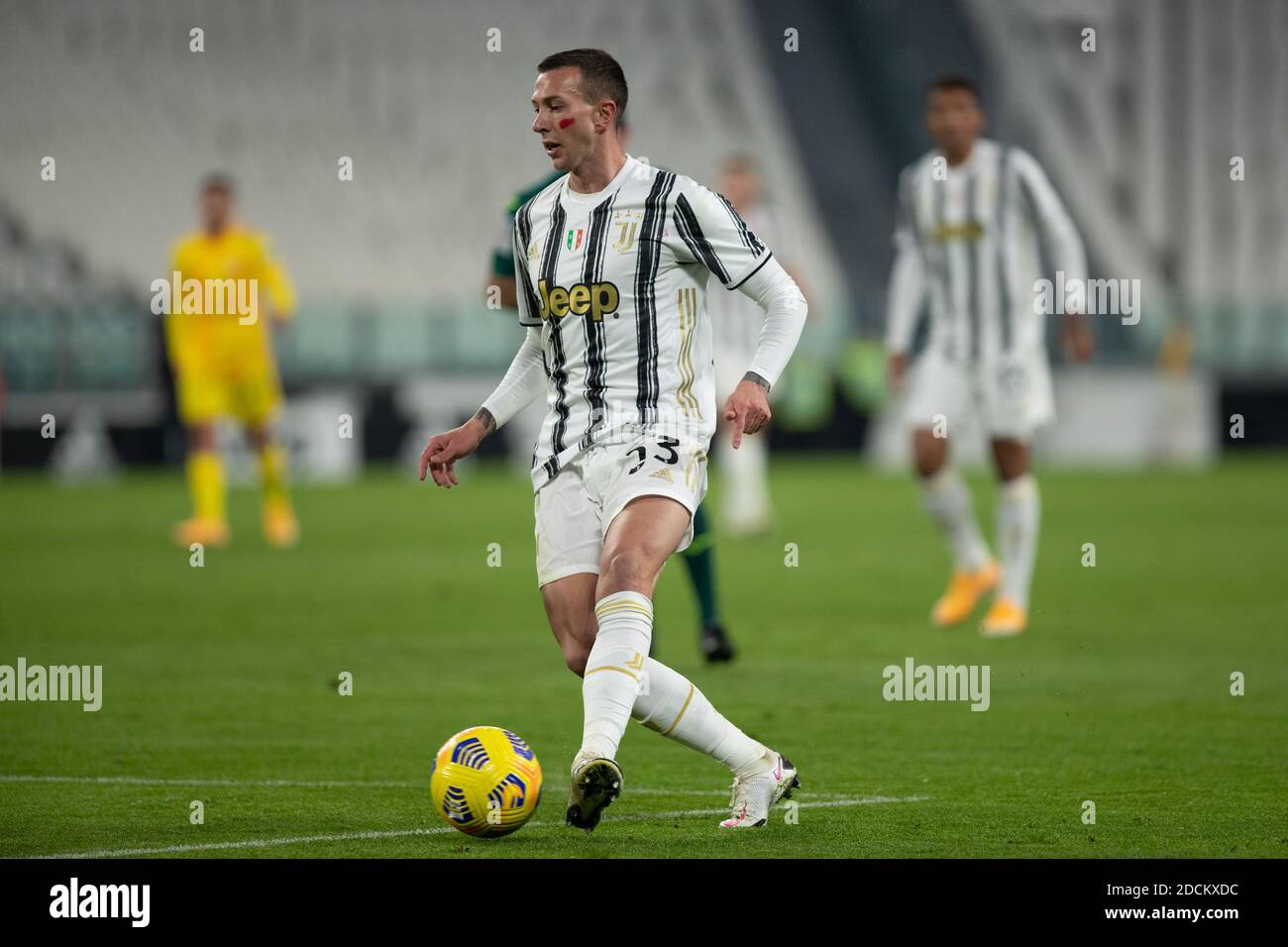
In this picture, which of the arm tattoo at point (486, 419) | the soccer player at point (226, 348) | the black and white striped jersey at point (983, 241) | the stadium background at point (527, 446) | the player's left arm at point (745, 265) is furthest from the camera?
the soccer player at point (226, 348)

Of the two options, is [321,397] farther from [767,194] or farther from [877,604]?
[877,604]

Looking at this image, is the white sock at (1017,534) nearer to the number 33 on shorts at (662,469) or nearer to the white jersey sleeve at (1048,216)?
the white jersey sleeve at (1048,216)

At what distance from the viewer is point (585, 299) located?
5473mm

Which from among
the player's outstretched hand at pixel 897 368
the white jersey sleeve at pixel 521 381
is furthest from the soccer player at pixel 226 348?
the white jersey sleeve at pixel 521 381

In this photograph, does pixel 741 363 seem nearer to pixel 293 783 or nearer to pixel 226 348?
pixel 226 348

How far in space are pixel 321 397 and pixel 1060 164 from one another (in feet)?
47.1

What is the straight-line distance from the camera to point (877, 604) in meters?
11.2

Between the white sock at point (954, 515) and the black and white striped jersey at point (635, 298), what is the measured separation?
481 cm

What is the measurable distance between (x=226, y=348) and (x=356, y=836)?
35.5ft

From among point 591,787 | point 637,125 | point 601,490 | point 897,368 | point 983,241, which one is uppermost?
point 637,125

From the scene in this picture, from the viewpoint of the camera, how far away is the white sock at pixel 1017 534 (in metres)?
9.91

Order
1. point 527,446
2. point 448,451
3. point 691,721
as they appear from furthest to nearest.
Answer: point 527,446, point 448,451, point 691,721

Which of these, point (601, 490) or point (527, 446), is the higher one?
point (527, 446)

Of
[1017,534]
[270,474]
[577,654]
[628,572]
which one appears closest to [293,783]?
[577,654]
